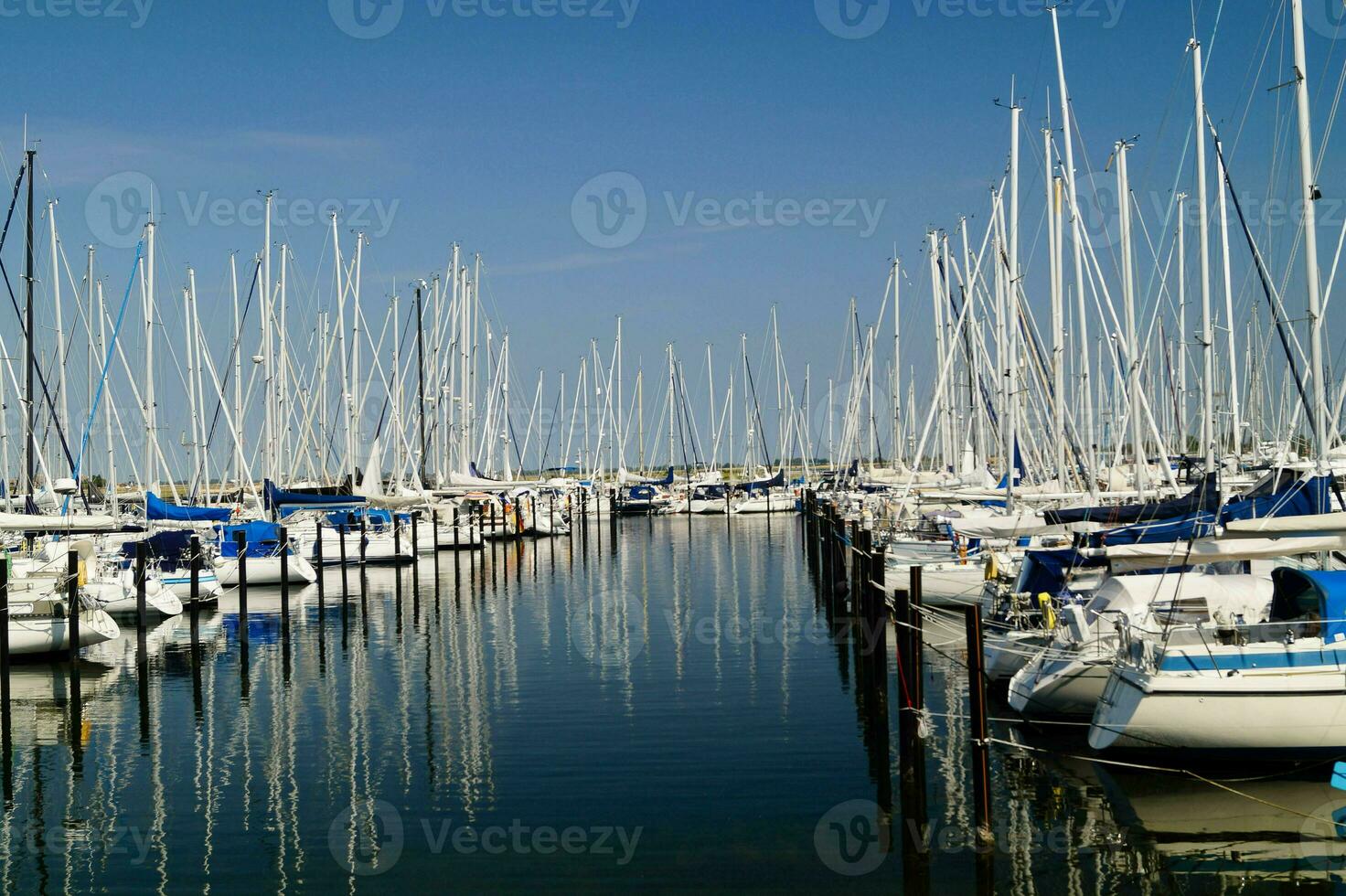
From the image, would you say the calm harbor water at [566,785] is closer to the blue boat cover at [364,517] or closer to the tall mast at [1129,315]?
the tall mast at [1129,315]

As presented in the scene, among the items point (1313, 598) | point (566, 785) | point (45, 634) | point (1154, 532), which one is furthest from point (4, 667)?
point (1154, 532)

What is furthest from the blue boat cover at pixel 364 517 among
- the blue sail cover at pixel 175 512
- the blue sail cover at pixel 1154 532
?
the blue sail cover at pixel 1154 532

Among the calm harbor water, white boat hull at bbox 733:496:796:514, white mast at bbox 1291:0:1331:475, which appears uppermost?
white mast at bbox 1291:0:1331:475

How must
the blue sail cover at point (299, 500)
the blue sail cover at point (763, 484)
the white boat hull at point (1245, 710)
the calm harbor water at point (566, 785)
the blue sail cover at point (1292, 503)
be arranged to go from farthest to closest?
the blue sail cover at point (763, 484), the blue sail cover at point (299, 500), the blue sail cover at point (1292, 503), the white boat hull at point (1245, 710), the calm harbor water at point (566, 785)

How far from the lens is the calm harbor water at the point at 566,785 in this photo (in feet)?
50.1

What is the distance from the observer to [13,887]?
15.0 meters

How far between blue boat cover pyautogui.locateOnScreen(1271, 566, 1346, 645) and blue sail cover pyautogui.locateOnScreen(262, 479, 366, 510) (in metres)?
39.3

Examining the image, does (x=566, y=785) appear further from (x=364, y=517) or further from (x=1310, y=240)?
(x=364, y=517)

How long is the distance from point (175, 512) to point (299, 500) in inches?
278

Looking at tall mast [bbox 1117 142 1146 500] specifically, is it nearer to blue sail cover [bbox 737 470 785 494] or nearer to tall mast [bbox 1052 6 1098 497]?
tall mast [bbox 1052 6 1098 497]

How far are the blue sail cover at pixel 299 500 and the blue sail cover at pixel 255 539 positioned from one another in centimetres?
483

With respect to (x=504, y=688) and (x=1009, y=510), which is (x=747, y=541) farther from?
(x=504, y=688)

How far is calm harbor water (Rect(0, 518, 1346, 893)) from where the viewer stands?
15281 millimetres

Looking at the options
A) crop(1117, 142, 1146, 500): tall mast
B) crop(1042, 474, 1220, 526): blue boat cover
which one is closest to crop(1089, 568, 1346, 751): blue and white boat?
crop(1042, 474, 1220, 526): blue boat cover
